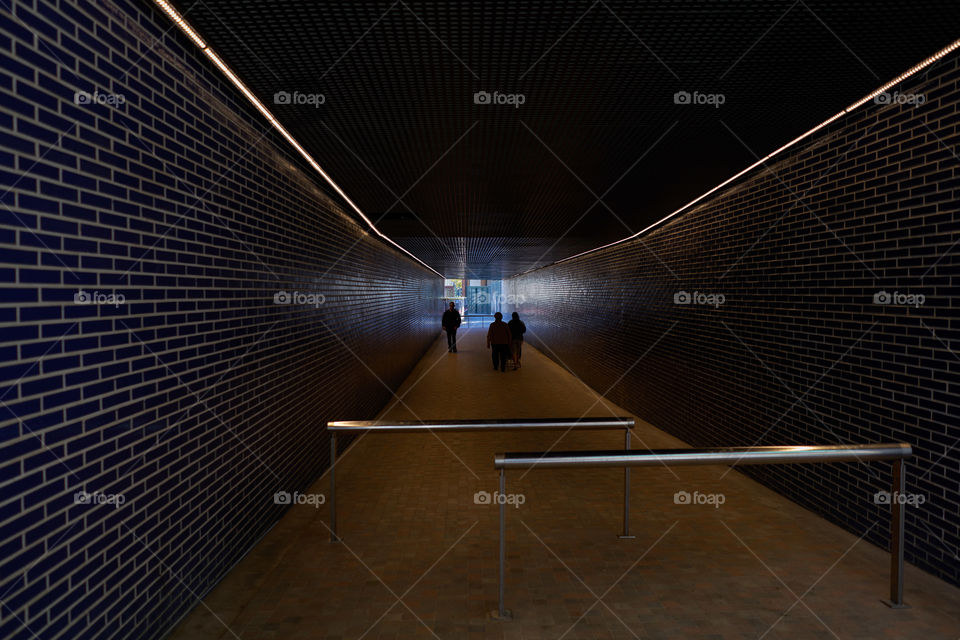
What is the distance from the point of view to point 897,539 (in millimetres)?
2701

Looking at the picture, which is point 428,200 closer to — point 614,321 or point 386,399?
point 386,399

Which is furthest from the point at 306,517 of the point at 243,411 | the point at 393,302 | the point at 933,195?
the point at 393,302

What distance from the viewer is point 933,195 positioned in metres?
2.95

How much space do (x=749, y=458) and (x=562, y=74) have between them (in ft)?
7.59
